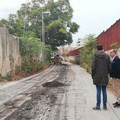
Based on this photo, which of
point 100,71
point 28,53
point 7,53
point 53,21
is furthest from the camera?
point 53,21

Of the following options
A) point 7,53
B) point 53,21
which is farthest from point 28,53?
point 53,21

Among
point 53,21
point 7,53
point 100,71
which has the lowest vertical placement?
point 100,71

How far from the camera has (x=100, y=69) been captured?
11781 mm

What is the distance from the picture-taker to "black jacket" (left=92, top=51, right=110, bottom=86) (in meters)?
11.7

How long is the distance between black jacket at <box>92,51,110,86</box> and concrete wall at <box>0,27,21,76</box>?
14772 mm

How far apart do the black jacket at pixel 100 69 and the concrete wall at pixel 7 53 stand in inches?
582

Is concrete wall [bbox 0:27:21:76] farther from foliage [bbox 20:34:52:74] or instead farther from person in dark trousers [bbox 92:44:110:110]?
person in dark trousers [bbox 92:44:110:110]

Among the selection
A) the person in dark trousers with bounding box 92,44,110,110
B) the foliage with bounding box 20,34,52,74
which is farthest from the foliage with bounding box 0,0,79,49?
the person in dark trousers with bounding box 92,44,110,110

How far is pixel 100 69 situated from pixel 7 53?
16.9m

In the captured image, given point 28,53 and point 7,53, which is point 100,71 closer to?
point 7,53

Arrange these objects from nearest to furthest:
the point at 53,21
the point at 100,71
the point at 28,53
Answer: the point at 100,71 → the point at 28,53 → the point at 53,21

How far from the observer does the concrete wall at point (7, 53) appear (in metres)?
26.3

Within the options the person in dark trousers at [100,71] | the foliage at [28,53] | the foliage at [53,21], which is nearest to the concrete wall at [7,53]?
the foliage at [28,53]

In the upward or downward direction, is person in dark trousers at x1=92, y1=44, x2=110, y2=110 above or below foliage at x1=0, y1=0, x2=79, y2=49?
below
